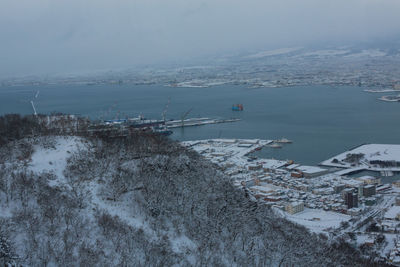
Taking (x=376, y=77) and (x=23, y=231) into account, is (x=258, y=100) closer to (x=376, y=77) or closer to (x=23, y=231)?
(x=376, y=77)

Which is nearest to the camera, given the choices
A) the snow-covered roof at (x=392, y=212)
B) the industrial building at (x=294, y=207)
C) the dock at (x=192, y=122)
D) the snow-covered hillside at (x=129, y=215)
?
the snow-covered hillside at (x=129, y=215)

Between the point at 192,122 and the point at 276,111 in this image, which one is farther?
the point at 276,111

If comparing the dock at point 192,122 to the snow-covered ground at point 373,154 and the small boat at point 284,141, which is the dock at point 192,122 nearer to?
the small boat at point 284,141

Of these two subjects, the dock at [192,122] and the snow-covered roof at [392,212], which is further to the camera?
the dock at [192,122]

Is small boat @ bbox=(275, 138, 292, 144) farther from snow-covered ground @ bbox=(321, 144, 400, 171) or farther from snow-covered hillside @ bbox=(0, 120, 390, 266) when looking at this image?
snow-covered hillside @ bbox=(0, 120, 390, 266)

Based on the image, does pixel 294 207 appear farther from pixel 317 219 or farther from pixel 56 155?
pixel 56 155

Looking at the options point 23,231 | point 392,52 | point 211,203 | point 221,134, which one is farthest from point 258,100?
point 392,52

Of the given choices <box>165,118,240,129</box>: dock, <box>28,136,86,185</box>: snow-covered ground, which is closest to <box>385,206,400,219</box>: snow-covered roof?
<box>28,136,86,185</box>: snow-covered ground

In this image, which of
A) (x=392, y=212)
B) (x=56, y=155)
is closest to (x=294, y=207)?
(x=392, y=212)

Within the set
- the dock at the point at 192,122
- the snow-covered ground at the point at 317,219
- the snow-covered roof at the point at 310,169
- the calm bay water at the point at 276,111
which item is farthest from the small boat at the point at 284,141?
the snow-covered ground at the point at 317,219
